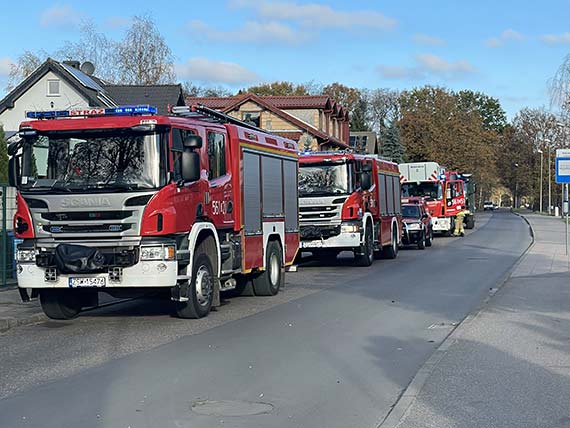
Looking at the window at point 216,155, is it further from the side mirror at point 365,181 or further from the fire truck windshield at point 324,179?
the side mirror at point 365,181

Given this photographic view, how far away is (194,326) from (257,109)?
43.2m

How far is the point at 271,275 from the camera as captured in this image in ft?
54.5

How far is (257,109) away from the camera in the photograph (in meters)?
54.9

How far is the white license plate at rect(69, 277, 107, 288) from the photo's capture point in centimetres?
1205

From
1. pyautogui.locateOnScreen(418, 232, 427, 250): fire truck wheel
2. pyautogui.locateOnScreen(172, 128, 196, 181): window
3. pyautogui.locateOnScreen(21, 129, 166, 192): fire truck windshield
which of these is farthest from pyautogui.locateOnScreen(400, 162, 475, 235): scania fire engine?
pyautogui.locateOnScreen(21, 129, 166, 192): fire truck windshield

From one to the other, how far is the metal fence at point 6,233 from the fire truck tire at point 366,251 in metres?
9.68

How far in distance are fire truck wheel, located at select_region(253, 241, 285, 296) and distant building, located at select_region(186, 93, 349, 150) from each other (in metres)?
34.8

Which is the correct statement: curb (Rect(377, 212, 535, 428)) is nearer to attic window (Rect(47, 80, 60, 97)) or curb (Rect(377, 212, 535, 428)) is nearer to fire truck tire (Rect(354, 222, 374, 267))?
fire truck tire (Rect(354, 222, 374, 267))

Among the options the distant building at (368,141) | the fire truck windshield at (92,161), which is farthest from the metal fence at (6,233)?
the distant building at (368,141)

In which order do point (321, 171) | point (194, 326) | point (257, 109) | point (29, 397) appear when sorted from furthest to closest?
point (257, 109), point (321, 171), point (194, 326), point (29, 397)

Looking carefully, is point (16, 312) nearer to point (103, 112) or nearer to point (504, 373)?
point (103, 112)

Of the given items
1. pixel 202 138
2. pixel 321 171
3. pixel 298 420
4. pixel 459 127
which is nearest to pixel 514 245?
pixel 321 171

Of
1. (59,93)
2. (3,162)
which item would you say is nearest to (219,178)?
(3,162)

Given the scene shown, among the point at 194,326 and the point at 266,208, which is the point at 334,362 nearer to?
the point at 194,326
